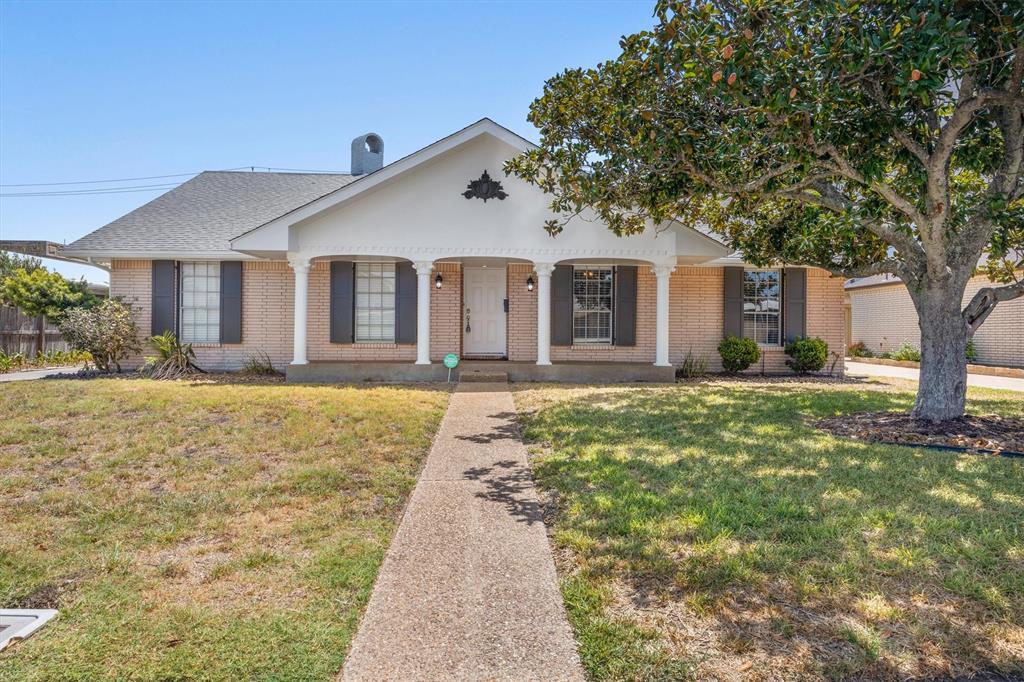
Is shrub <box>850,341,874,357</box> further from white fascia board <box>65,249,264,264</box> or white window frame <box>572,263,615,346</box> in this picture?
white fascia board <box>65,249,264,264</box>

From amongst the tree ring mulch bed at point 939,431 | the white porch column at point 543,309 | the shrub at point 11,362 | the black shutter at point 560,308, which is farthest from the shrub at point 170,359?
the tree ring mulch bed at point 939,431

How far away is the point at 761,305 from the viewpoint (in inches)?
515

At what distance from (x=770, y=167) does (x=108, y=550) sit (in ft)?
25.7

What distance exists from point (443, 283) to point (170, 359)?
6.17 meters

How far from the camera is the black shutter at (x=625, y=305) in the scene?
12625 mm

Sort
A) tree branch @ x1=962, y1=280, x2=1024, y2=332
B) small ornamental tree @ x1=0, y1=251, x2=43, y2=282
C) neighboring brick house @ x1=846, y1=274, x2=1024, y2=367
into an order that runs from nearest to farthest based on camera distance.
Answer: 1. tree branch @ x1=962, y1=280, x2=1024, y2=332
2. neighboring brick house @ x1=846, y1=274, x2=1024, y2=367
3. small ornamental tree @ x1=0, y1=251, x2=43, y2=282

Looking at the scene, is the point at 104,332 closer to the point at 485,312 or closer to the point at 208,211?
the point at 208,211

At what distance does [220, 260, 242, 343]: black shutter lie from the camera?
40.3ft

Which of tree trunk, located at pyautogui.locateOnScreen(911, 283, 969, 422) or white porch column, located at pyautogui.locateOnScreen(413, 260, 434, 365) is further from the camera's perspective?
white porch column, located at pyautogui.locateOnScreen(413, 260, 434, 365)

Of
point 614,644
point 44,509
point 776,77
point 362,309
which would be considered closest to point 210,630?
point 614,644

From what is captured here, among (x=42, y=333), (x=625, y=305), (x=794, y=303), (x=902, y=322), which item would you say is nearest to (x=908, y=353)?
(x=902, y=322)

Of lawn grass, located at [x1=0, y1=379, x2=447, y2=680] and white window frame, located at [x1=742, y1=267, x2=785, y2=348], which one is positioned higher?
white window frame, located at [x1=742, y1=267, x2=785, y2=348]

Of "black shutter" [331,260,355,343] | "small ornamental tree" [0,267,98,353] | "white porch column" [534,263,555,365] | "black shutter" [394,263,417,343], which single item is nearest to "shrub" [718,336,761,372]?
"white porch column" [534,263,555,365]

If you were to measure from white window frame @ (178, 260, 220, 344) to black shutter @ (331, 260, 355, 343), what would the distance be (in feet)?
9.13
